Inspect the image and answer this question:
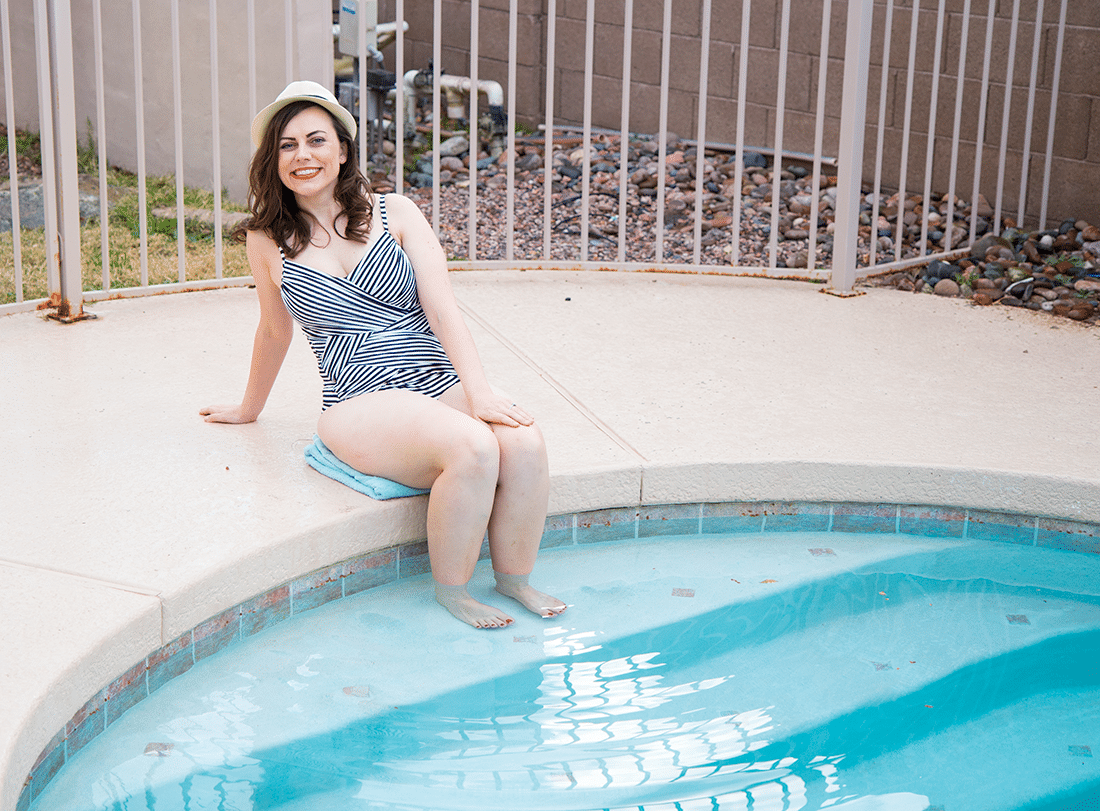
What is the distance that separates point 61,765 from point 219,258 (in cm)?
250

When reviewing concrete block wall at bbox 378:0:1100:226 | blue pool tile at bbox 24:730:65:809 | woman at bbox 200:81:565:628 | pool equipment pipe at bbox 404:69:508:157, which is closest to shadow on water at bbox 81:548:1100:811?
blue pool tile at bbox 24:730:65:809

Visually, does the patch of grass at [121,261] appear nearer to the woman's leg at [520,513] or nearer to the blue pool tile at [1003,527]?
the woman's leg at [520,513]

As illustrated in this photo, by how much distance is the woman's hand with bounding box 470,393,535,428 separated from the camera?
234cm

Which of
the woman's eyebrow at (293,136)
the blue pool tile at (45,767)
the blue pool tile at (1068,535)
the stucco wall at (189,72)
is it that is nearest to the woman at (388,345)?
the woman's eyebrow at (293,136)

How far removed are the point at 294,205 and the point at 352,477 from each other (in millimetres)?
583

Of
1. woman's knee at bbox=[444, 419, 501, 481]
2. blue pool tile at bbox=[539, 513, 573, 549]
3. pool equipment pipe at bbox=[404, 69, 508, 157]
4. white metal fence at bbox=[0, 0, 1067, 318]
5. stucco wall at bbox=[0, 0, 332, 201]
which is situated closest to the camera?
woman's knee at bbox=[444, 419, 501, 481]

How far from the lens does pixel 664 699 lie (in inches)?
87.3

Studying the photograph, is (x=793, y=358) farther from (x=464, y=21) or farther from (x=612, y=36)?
(x=464, y=21)

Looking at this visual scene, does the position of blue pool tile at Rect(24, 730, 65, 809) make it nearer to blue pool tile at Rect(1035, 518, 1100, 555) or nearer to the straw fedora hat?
the straw fedora hat

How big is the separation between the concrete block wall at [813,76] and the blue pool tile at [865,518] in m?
2.79

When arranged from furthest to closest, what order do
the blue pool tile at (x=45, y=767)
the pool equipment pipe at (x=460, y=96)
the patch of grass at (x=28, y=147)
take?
the pool equipment pipe at (x=460, y=96) < the patch of grass at (x=28, y=147) < the blue pool tile at (x=45, y=767)

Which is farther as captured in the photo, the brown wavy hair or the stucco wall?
the stucco wall

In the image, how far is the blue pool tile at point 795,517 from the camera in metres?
2.82

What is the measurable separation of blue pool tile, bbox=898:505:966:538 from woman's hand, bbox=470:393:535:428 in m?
1.00
